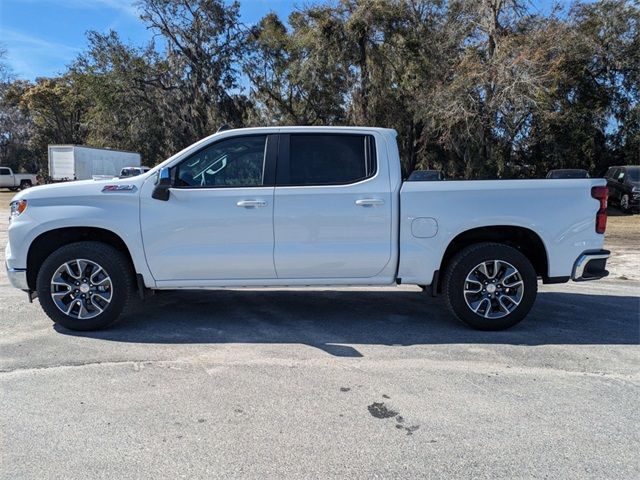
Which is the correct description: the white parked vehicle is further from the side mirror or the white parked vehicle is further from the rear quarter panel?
the rear quarter panel

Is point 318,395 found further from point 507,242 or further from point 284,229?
point 507,242

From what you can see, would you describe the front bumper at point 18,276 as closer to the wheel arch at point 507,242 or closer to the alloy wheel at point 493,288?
the wheel arch at point 507,242

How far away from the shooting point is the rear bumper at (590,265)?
17.6 feet

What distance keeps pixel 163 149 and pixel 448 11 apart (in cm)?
2055

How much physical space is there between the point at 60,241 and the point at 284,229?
238cm

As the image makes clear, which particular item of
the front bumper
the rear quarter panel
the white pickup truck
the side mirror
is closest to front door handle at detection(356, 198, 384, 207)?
the white pickup truck

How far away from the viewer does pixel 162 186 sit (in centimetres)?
517

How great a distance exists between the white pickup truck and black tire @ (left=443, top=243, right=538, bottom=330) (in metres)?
0.01

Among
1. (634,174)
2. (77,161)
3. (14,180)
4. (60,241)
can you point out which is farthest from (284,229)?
(14,180)

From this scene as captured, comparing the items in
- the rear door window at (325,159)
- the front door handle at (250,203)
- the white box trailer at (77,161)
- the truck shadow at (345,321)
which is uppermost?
the white box trailer at (77,161)

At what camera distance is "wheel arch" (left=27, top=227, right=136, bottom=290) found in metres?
5.40

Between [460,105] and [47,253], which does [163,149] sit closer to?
[460,105]

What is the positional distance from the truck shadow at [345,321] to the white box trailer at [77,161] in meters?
24.5

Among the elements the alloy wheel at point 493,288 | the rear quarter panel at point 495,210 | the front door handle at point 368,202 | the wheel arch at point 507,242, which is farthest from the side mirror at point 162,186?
the alloy wheel at point 493,288
